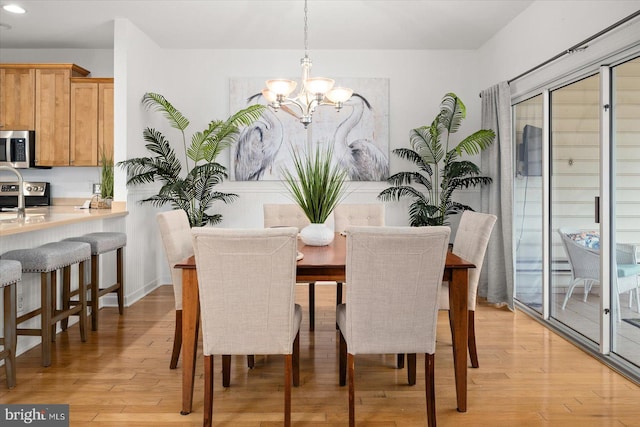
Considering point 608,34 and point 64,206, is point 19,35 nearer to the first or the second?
point 64,206

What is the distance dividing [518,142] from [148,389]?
12.2ft

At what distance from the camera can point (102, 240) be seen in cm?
358

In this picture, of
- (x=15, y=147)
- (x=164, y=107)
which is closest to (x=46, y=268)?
(x=164, y=107)

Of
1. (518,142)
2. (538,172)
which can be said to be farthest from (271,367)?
(518,142)

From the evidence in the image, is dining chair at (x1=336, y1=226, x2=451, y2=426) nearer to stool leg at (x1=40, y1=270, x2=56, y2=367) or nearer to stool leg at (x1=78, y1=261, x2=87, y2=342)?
stool leg at (x1=40, y1=270, x2=56, y2=367)

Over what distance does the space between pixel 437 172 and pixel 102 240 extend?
11.1ft

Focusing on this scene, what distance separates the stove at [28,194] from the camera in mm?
5195

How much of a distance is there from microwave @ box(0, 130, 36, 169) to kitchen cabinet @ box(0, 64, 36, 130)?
9 centimetres

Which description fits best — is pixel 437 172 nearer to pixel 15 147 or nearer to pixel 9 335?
pixel 9 335

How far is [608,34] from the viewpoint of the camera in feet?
9.45

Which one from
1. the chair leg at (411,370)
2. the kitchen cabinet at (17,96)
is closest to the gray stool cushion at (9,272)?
the chair leg at (411,370)

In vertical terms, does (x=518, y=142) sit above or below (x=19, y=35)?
below

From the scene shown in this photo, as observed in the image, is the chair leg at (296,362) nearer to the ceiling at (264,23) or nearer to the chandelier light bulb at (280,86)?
the chandelier light bulb at (280,86)

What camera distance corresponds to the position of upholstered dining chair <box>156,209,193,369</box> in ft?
8.76
